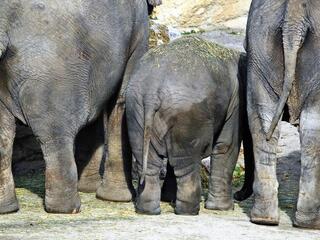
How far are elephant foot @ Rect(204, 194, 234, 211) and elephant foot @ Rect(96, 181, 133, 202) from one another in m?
0.77

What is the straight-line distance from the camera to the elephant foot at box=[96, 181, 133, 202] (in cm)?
1026

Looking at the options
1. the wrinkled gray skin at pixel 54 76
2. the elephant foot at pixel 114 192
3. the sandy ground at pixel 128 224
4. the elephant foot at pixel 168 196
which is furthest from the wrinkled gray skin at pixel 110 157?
the wrinkled gray skin at pixel 54 76

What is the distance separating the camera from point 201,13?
2092cm

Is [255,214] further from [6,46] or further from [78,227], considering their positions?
[6,46]

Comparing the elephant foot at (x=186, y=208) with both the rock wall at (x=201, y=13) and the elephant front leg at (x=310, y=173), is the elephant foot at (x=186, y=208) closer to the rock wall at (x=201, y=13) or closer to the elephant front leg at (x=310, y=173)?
the elephant front leg at (x=310, y=173)

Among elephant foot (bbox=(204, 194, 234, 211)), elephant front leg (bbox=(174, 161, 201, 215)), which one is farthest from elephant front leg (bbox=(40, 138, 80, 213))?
elephant foot (bbox=(204, 194, 234, 211))

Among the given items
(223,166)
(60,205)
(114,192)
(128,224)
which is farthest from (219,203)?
(60,205)

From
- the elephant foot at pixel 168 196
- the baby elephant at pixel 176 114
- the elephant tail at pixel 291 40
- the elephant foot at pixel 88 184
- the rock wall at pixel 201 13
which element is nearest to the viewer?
the elephant tail at pixel 291 40

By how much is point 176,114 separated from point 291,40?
44.6 inches

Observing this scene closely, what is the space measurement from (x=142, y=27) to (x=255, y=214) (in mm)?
2278

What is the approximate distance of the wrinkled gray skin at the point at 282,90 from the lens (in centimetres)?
911

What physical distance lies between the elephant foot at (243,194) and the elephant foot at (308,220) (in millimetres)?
1425

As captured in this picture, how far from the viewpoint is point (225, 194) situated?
32.8 ft

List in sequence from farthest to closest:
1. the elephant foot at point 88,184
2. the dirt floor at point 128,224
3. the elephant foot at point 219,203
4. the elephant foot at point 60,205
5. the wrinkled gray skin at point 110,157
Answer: the elephant foot at point 88,184, the wrinkled gray skin at point 110,157, the elephant foot at point 219,203, the elephant foot at point 60,205, the dirt floor at point 128,224
